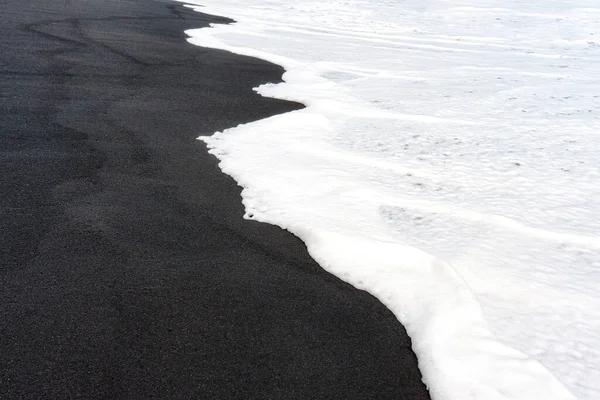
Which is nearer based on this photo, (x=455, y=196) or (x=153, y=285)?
(x=153, y=285)

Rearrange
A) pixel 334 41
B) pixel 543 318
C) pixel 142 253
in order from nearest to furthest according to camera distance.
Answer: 1. pixel 543 318
2. pixel 142 253
3. pixel 334 41

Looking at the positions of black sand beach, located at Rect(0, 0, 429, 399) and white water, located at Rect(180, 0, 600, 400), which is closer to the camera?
black sand beach, located at Rect(0, 0, 429, 399)

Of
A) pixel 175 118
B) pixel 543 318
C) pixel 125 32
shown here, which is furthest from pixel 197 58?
pixel 543 318

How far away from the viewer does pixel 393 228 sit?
114 inches

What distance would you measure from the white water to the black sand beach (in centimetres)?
18

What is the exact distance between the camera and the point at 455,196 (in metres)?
3.29

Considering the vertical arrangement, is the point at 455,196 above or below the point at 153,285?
above

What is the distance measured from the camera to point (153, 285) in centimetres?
228

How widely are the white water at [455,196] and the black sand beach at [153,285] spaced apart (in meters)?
0.18

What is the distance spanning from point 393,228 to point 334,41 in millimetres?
6369

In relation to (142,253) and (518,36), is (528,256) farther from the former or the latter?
(518,36)

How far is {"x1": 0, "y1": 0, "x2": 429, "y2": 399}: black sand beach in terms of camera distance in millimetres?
1840

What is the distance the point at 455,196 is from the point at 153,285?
176 centimetres

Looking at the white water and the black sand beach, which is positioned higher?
the white water
